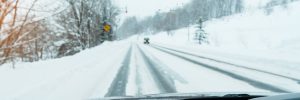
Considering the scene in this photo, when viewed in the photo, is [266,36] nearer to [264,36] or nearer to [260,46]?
[264,36]

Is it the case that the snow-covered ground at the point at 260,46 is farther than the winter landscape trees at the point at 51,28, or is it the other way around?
the snow-covered ground at the point at 260,46

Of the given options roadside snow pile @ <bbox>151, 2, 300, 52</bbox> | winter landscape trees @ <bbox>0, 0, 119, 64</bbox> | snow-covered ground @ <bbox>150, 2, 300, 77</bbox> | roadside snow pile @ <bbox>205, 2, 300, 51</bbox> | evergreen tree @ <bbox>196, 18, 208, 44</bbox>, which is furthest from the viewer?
evergreen tree @ <bbox>196, 18, 208, 44</bbox>

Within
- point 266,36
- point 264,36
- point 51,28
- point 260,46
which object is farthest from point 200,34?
point 51,28

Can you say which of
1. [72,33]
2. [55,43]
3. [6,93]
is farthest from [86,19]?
[6,93]

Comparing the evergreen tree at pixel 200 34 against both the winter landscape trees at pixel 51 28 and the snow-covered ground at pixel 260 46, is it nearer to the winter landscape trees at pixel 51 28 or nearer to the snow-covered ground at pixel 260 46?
Result: the snow-covered ground at pixel 260 46

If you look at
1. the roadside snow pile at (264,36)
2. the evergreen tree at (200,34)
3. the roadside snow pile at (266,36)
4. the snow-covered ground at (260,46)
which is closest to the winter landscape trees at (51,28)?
the snow-covered ground at (260,46)

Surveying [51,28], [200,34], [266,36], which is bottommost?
[266,36]

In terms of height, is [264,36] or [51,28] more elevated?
[51,28]

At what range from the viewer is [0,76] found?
7.02 metres

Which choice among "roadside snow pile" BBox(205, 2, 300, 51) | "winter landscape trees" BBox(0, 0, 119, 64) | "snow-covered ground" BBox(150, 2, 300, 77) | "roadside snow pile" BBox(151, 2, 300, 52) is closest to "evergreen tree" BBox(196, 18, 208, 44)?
"snow-covered ground" BBox(150, 2, 300, 77)

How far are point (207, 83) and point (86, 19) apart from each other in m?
22.0

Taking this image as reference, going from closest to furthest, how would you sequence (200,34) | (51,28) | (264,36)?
(51,28)
(264,36)
(200,34)

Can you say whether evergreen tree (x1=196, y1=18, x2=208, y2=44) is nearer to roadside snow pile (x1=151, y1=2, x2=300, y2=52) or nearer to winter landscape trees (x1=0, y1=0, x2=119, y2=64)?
roadside snow pile (x1=151, y1=2, x2=300, y2=52)

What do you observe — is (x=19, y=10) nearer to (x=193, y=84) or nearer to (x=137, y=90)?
(x=137, y=90)
